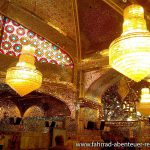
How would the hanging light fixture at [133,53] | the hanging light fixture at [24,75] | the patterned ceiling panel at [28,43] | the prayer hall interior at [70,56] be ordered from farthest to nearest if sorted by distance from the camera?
the patterned ceiling panel at [28,43]
the prayer hall interior at [70,56]
the hanging light fixture at [24,75]
the hanging light fixture at [133,53]

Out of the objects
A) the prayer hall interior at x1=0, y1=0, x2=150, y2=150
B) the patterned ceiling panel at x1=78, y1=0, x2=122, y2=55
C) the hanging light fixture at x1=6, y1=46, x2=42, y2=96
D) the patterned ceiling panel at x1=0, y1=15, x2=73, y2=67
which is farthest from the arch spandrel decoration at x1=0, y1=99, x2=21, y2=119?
the hanging light fixture at x1=6, y1=46, x2=42, y2=96

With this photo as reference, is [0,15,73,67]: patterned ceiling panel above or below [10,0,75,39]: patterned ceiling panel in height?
below

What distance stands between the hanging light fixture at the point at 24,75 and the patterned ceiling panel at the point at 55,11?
8.02ft

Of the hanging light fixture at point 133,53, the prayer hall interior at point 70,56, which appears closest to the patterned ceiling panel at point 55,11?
the prayer hall interior at point 70,56

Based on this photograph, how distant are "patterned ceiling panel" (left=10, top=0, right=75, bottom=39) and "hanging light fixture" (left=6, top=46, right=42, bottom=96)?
2.45 meters

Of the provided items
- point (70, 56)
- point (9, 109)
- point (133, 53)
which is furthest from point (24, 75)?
point (9, 109)

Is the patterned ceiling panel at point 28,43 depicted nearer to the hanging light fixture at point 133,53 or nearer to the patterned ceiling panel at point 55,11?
the patterned ceiling panel at point 55,11

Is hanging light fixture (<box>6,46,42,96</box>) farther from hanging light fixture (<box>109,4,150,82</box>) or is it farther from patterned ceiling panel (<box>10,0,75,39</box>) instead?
patterned ceiling panel (<box>10,0,75,39</box>)

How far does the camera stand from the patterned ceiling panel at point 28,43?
221 inches

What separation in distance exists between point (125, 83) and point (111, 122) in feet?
6.67

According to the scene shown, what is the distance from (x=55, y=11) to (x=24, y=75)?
2.99 m

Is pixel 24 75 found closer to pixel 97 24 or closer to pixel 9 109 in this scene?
pixel 97 24

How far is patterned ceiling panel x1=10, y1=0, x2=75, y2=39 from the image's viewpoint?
5801 mm

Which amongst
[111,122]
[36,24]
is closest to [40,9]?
[36,24]
